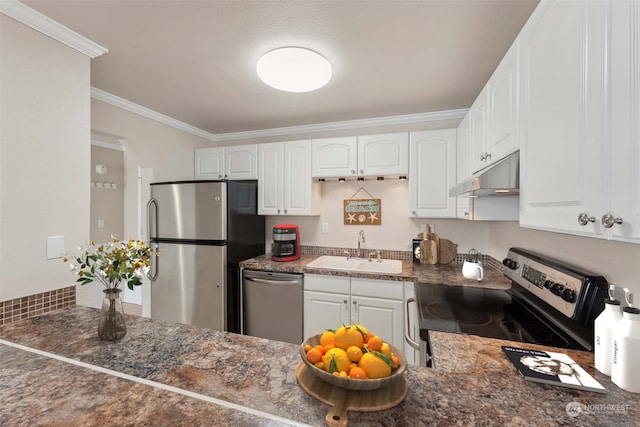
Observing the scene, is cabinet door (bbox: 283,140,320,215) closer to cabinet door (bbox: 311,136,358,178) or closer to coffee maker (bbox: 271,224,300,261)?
cabinet door (bbox: 311,136,358,178)

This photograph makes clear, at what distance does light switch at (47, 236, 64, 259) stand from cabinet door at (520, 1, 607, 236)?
225 centimetres

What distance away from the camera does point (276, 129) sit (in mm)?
3342

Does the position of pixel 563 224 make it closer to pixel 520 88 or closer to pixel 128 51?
pixel 520 88

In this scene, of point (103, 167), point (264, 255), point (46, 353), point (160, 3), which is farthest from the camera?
point (103, 167)

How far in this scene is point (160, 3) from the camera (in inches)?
53.3

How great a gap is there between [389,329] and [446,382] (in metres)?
1.58

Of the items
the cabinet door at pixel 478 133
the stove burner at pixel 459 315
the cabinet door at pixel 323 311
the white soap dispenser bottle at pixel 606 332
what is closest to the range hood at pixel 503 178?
the cabinet door at pixel 478 133

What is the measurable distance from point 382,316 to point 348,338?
1.62 metres

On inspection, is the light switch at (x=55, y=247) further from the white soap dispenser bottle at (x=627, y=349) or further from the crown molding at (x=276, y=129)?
the white soap dispenser bottle at (x=627, y=349)

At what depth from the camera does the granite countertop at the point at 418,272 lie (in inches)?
81.8

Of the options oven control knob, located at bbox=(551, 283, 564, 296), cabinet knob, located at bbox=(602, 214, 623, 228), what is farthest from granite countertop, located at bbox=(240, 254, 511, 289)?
cabinet knob, located at bbox=(602, 214, 623, 228)

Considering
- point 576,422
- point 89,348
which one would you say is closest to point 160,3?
point 89,348

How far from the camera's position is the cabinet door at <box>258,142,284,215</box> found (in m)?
3.06

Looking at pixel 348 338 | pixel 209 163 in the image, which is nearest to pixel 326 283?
pixel 348 338
